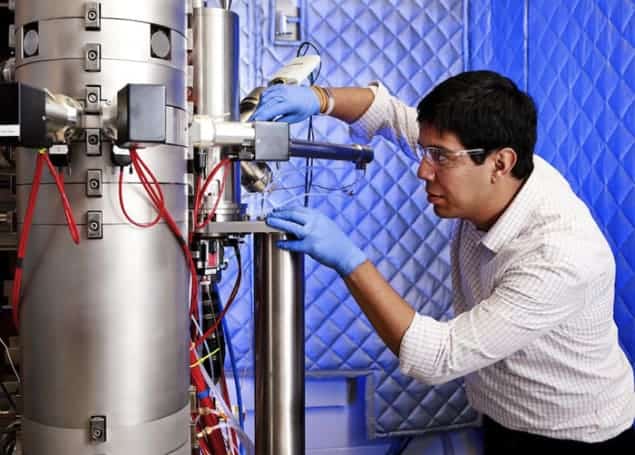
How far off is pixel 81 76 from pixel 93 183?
11 cm

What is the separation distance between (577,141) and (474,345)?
1042mm

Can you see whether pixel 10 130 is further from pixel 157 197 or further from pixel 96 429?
pixel 96 429

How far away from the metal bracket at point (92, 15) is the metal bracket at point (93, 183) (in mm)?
148

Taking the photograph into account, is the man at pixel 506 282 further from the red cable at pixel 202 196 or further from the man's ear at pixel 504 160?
the red cable at pixel 202 196

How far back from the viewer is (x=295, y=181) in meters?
2.03

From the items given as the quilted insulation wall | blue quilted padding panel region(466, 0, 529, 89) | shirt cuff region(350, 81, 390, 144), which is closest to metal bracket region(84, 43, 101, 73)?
shirt cuff region(350, 81, 390, 144)

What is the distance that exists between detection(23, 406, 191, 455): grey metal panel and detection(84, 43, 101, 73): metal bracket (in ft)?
1.25

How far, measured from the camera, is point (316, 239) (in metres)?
1.00

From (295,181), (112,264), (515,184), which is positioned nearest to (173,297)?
(112,264)

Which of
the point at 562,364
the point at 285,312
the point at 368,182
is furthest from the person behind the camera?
the point at 368,182

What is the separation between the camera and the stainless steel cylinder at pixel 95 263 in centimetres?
70

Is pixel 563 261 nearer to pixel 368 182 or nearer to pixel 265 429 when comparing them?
pixel 265 429

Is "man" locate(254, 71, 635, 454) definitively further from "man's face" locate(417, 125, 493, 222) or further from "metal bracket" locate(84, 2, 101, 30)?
"metal bracket" locate(84, 2, 101, 30)

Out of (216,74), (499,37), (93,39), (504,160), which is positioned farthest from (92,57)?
(499,37)
